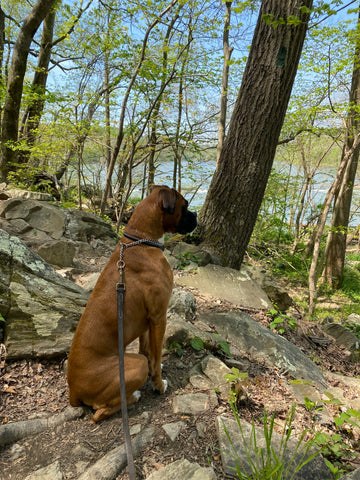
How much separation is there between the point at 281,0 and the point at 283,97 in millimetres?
1564

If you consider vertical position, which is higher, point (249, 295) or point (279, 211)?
point (279, 211)

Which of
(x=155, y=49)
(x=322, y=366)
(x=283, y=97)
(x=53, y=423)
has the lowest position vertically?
(x=322, y=366)

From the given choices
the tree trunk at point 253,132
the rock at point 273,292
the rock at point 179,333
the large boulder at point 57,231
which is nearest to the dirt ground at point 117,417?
the rock at point 179,333

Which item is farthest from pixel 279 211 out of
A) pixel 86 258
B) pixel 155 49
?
pixel 86 258

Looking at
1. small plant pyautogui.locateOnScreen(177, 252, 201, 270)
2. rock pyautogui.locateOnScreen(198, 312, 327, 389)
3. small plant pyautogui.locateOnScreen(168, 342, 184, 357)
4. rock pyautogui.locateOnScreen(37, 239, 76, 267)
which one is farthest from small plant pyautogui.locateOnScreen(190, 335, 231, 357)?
rock pyautogui.locateOnScreen(37, 239, 76, 267)

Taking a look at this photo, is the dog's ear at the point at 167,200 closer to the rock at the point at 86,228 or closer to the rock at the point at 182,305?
the rock at the point at 182,305

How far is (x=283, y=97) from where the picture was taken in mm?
5602

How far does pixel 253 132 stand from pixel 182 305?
342cm

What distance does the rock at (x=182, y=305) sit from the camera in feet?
13.8

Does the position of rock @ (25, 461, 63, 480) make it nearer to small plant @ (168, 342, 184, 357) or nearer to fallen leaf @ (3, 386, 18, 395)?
fallen leaf @ (3, 386, 18, 395)

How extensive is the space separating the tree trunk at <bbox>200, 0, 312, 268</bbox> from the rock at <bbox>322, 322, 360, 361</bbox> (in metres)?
2.43

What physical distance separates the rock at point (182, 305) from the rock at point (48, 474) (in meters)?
2.21

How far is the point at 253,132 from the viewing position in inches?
224

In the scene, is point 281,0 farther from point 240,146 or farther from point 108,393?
point 108,393
